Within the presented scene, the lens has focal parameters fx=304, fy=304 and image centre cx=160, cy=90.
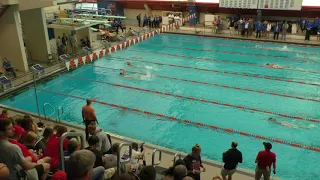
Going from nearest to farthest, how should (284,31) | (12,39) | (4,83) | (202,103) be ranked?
→ (202,103) < (4,83) < (12,39) < (284,31)

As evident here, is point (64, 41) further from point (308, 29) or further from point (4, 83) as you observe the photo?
point (308, 29)

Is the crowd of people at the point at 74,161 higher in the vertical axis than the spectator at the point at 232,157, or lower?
higher

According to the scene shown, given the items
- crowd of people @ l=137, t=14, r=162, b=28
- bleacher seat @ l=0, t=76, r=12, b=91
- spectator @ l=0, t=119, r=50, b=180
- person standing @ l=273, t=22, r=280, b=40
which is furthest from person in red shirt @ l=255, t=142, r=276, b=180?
crowd of people @ l=137, t=14, r=162, b=28

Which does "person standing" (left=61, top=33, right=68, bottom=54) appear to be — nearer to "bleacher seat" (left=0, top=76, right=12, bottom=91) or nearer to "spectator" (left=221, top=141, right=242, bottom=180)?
"bleacher seat" (left=0, top=76, right=12, bottom=91)

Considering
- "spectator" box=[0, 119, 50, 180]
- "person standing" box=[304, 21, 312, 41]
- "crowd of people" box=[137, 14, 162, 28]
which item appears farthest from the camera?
"crowd of people" box=[137, 14, 162, 28]

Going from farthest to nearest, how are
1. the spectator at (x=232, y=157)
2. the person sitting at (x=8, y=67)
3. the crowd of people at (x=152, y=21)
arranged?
the crowd of people at (x=152, y=21) → the person sitting at (x=8, y=67) → the spectator at (x=232, y=157)

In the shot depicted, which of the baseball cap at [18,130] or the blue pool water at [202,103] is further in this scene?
the blue pool water at [202,103]

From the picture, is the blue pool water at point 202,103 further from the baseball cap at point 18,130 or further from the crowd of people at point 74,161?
the baseball cap at point 18,130

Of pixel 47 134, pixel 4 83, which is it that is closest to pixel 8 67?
pixel 4 83

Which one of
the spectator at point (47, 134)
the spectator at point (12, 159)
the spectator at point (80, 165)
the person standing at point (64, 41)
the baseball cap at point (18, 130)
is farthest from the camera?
the person standing at point (64, 41)

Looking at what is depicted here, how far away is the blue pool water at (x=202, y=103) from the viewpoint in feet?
27.4

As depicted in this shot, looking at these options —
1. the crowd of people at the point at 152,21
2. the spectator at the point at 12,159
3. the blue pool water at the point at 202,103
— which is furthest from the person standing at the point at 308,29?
the spectator at the point at 12,159

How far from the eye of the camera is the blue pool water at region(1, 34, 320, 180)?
8.35 meters

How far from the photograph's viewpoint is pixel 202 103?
10.9 meters
